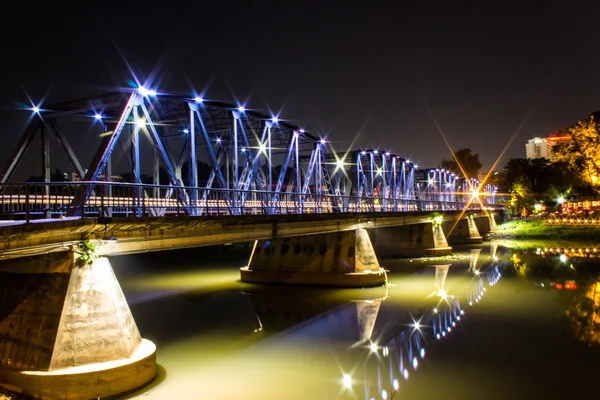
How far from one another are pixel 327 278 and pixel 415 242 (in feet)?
89.6

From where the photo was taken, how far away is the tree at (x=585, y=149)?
7225 cm

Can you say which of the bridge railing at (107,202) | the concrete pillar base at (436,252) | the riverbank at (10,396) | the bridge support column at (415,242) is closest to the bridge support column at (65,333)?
the riverbank at (10,396)

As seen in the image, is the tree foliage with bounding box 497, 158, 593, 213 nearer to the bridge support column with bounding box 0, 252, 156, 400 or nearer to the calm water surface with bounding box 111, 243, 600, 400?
the calm water surface with bounding box 111, 243, 600, 400

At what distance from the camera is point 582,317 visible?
80.1 feet

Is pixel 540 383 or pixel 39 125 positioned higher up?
pixel 39 125

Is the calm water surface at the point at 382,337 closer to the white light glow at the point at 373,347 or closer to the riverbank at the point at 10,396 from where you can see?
the white light glow at the point at 373,347

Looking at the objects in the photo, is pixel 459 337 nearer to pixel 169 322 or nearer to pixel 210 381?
pixel 210 381

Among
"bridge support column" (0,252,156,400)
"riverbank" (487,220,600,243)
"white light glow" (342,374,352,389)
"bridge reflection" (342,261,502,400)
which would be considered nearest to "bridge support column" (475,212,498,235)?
"riverbank" (487,220,600,243)

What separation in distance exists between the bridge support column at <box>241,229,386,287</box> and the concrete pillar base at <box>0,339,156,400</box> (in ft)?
65.9

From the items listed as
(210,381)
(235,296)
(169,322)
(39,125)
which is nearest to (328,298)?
(235,296)

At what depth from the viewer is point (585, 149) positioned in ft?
242

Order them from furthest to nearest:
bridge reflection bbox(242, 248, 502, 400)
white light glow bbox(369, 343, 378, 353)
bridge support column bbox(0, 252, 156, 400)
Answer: white light glow bbox(369, 343, 378, 353)
bridge reflection bbox(242, 248, 502, 400)
bridge support column bbox(0, 252, 156, 400)

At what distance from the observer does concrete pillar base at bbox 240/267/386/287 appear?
3300 cm

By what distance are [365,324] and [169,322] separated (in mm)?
9300
